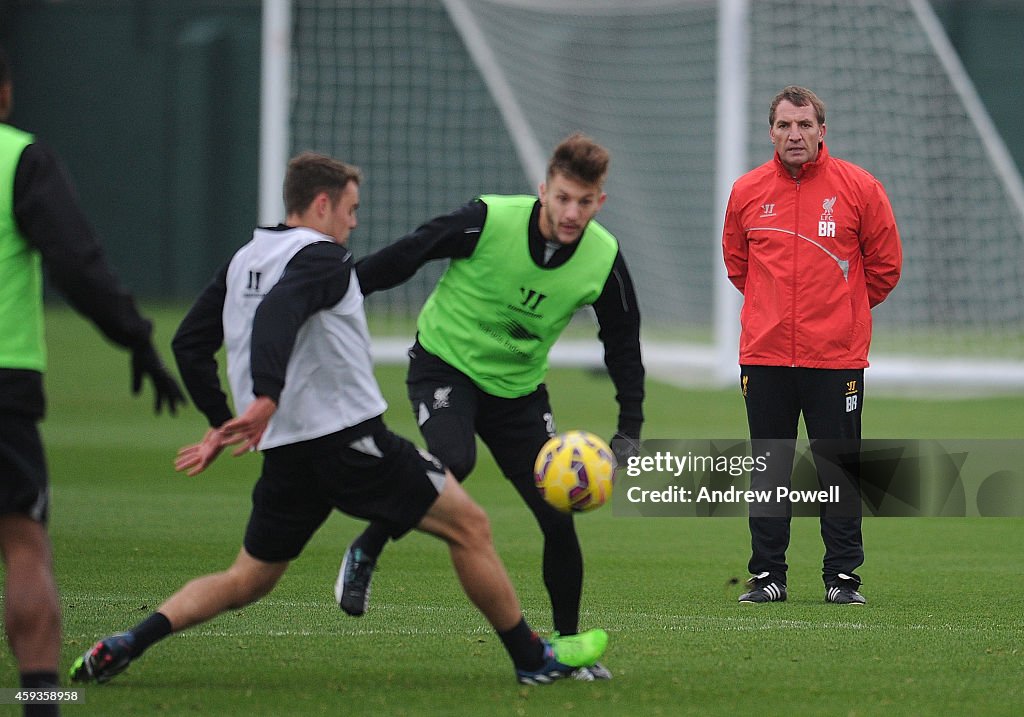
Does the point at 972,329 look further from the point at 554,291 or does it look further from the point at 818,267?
the point at 554,291

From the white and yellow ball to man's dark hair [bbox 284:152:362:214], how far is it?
1.18 meters

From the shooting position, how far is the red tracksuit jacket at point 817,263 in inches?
281

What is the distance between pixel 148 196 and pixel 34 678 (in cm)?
3089

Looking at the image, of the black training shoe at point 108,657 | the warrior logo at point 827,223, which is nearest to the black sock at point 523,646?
the black training shoe at point 108,657

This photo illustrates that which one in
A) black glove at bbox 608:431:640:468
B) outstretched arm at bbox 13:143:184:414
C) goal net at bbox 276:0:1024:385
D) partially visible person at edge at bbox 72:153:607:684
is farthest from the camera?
goal net at bbox 276:0:1024:385

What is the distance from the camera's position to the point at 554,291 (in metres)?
5.87

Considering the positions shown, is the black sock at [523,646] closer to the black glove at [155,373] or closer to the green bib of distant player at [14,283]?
the black glove at [155,373]

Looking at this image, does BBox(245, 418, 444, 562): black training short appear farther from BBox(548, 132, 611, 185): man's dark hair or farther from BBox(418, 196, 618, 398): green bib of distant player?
BBox(548, 132, 611, 185): man's dark hair

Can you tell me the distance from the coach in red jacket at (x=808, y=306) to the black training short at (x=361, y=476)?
8.37 ft

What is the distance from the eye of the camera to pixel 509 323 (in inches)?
233

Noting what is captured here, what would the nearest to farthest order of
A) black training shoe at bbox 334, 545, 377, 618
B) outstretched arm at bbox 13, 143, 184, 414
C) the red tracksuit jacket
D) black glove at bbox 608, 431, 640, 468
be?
1. outstretched arm at bbox 13, 143, 184, 414
2. black training shoe at bbox 334, 545, 377, 618
3. black glove at bbox 608, 431, 640, 468
4. the red tracksuit jacket

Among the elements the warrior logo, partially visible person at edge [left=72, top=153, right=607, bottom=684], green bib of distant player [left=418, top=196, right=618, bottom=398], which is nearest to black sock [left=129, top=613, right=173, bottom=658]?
partially visible person at edge [left=72, top=153, right=607, bottom=684]

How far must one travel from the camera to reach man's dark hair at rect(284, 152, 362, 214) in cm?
514

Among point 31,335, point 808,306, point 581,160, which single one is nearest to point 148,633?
point 31,335
